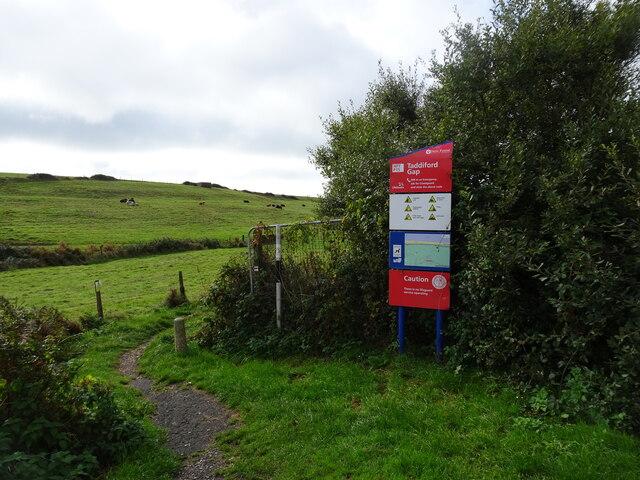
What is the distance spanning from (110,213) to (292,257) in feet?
184

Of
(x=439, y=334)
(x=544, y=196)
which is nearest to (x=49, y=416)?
(x=439, y=334)

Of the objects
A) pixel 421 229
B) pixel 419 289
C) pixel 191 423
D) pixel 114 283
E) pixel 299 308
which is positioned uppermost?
pixel 421 229

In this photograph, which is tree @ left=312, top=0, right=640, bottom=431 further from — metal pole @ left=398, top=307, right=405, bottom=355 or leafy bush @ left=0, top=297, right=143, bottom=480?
leafy bush @ left=0, top=297, right=143, bottom=480

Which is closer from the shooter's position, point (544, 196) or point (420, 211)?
point (544, 196)

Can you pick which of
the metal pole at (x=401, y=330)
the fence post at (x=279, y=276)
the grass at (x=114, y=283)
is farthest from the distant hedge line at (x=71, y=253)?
the metal pole at (x=401, y=330)

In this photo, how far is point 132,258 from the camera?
34.3m

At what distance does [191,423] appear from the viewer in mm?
5531

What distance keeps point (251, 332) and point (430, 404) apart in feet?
15.3

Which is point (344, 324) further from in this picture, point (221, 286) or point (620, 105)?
point (620, 105)

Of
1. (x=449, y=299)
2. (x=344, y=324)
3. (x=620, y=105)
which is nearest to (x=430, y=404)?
(x=449, y=299)

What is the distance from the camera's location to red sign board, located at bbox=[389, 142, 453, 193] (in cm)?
564

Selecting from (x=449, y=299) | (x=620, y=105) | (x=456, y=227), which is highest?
(x=620, y=105)

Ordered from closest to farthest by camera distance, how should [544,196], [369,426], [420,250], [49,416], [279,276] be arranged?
[49,416], [369,426], [544,196], [420,250], [279,276]

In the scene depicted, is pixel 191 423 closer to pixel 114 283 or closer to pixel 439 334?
pixel 439 334
